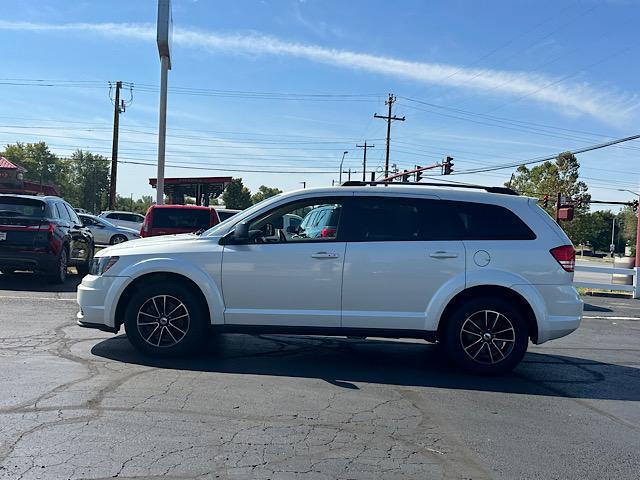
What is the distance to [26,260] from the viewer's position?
1041cm

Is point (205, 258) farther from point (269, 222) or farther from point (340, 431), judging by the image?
point (340, 431)

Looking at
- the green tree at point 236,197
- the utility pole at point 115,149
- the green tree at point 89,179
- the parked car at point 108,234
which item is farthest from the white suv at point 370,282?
the green tree at point 89,179

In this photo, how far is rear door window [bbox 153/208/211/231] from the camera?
504 inches

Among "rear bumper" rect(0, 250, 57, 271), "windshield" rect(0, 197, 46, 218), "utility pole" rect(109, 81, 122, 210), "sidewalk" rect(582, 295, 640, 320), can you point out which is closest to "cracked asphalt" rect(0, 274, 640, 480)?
"rear bumper" rect(0, 250, 57, 271)

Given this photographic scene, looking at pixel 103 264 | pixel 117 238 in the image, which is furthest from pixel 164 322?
pixel 117 238

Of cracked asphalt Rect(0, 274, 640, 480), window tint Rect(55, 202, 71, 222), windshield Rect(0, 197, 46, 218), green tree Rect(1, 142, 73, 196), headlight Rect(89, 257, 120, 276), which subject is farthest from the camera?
green tree Rect(1, 142, 73, 196)

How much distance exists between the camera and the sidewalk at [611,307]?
39.4 ft

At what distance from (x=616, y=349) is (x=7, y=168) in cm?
3900

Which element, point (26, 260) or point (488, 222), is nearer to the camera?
point (488, 222)

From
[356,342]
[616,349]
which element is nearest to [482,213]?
[356,342]

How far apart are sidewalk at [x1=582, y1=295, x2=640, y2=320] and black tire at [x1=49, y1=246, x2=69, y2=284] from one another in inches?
407

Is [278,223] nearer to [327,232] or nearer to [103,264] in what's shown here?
[327,232]

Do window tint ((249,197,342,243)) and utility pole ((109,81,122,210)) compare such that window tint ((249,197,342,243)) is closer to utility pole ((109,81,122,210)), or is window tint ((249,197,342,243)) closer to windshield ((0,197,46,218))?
windshield ((0,197,46,218))

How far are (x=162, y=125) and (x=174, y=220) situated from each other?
11.4m
